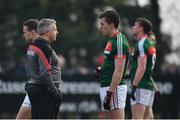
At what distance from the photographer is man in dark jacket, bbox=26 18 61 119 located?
1062 centimetres

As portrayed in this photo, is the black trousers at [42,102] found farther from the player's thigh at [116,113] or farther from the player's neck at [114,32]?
the player's neck at [114,32]

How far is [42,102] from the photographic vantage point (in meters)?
10.7

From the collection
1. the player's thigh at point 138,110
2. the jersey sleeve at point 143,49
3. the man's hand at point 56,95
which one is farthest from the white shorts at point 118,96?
the jersey sleeve at point 143,49

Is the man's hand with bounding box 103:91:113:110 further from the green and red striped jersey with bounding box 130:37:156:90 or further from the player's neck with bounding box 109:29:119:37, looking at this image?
the green and red striped jersey with bounding box 130:37:156:90

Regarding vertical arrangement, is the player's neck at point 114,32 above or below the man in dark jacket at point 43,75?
above

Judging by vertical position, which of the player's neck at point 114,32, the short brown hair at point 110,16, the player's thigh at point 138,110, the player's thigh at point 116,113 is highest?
the short brown hair at point 110,16

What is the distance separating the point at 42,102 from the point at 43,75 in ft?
1.23

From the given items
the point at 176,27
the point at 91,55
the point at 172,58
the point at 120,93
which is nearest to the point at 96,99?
the point at 120,93

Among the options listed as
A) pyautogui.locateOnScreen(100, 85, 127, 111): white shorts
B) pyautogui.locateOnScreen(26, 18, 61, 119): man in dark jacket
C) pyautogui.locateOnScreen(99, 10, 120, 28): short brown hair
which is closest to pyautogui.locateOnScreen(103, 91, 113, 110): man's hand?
pyautogui.locateOnScreen(100, 85, 127, 111): white shorts

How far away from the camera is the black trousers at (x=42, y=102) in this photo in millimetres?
10656

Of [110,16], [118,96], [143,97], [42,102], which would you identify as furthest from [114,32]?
[143,97]

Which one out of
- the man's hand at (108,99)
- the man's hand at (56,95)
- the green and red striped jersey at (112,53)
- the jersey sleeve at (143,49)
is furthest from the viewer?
the jersey sleeve at (143,49)

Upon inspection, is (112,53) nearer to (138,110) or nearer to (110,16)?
(110,16)

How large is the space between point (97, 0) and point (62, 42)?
11.2ft
